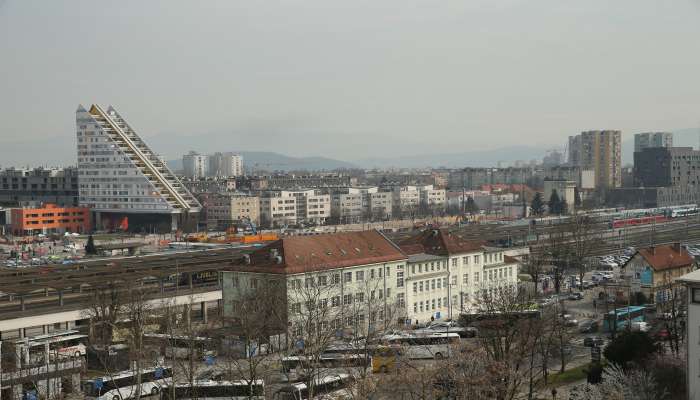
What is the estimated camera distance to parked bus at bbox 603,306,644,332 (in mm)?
18531

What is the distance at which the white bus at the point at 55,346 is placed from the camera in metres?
15.6

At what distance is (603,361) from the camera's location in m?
14.7

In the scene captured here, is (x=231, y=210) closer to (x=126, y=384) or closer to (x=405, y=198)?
(x=405, y=198)

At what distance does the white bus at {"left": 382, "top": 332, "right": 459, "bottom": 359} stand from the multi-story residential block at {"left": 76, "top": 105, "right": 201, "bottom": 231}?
4075 centimetres

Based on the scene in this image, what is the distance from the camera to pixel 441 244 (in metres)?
21.8

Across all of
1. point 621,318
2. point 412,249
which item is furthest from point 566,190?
point 621,318

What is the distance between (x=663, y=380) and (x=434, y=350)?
15.1ft

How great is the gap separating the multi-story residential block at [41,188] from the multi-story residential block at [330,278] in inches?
1820

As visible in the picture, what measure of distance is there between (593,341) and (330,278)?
5.47 metres

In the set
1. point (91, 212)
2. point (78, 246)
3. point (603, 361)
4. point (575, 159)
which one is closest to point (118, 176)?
Result: point (91, 212)

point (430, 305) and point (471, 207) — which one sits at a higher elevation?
point (471, 207)

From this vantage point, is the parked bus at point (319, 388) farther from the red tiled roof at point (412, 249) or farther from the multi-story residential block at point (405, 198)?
the multi-story residential block at point (405, 198)

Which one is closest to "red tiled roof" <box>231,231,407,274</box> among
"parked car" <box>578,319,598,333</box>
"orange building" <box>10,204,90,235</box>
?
"parked car" <box>578,319,598,333</box>

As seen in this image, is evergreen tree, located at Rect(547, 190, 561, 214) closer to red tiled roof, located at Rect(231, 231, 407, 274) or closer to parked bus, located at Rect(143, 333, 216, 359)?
red tiled roof, located at Rect(231, 231, 407, 274)
